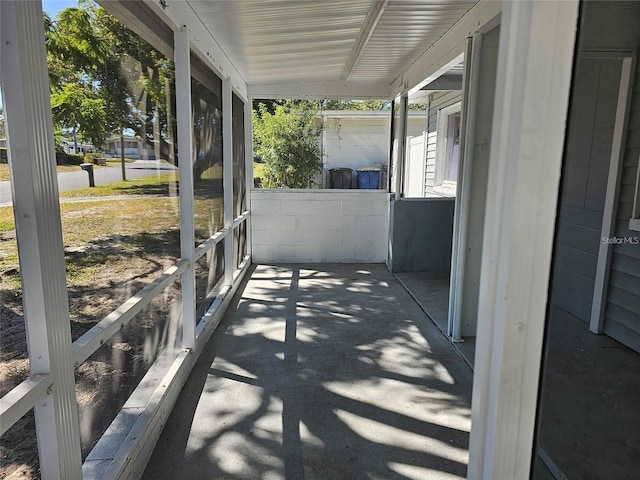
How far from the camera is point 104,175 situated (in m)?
2.01

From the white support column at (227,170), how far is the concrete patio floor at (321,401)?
1.83ft

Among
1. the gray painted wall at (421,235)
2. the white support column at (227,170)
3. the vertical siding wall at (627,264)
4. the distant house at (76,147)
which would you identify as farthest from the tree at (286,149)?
the distant house at (76,147)

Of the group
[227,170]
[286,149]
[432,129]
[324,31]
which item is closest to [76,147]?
[324,31]

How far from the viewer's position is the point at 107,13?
1938 millimetres

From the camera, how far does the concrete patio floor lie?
211 centimetres

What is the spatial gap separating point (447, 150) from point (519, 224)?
7136 mm

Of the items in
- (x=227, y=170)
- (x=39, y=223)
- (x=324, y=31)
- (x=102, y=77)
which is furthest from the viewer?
(x=227, y=170)

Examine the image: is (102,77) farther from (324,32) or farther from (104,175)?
(324,32)

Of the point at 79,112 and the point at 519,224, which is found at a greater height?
the point at 79,112

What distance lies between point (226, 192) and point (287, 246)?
2.05 m

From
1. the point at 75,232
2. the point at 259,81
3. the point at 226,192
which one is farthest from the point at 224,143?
the point at 75,232

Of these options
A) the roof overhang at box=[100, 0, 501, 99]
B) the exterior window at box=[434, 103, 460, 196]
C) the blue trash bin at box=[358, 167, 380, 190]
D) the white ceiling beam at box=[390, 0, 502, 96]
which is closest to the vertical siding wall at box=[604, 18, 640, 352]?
the white ceiling beam at box=[390, 0, 502, 96]

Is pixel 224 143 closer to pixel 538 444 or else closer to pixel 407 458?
pixel 407 458

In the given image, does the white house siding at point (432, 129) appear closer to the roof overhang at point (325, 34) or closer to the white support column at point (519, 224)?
the roof overhang at point (325, 34)
